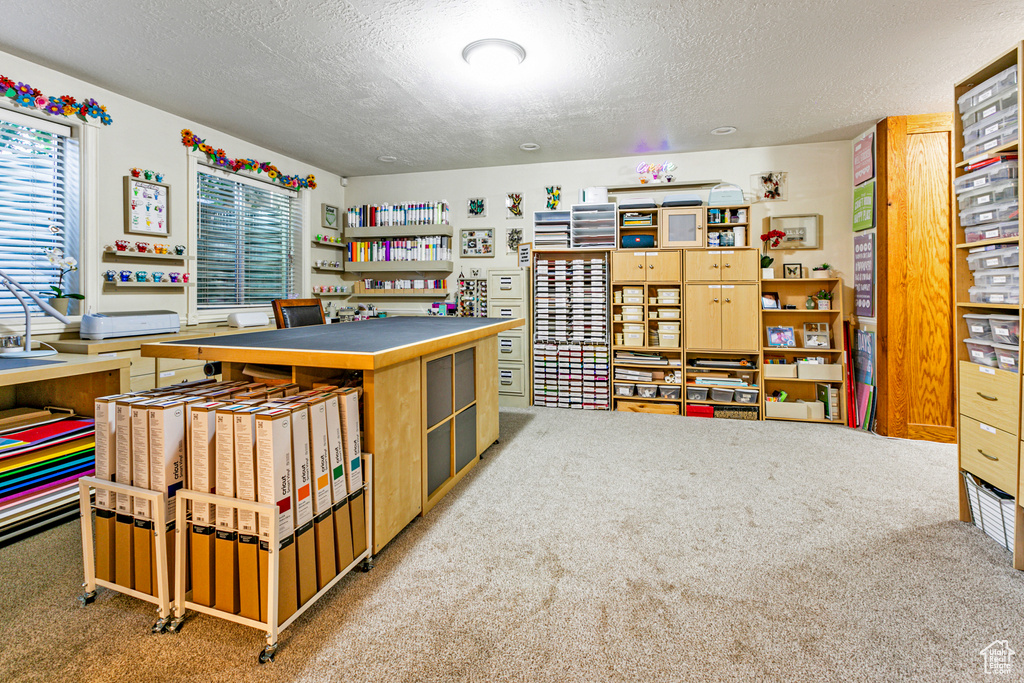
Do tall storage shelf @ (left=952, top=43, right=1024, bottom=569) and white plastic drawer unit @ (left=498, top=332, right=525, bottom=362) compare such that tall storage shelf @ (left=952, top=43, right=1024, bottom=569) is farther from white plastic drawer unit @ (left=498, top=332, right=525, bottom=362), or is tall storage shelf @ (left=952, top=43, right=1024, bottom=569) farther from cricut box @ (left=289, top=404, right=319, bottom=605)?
white plastic drawer unit @ (left=498, top=332, right=525, bottom=362)

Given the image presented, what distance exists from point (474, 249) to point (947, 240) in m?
4.10

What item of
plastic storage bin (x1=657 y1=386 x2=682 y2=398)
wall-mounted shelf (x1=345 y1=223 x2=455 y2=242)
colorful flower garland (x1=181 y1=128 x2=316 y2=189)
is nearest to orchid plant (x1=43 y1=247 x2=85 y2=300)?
colorful flower garland (x1=181 y1=128 x2=316 y2=189)

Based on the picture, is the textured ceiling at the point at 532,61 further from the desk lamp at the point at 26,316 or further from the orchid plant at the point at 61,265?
the desk lamp at the point at 26,316

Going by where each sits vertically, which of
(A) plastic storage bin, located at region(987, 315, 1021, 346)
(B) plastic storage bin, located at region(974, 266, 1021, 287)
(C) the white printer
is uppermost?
(B) plastic storage bin, located at region(974, 266, 1021, 287)

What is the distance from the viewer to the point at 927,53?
8.84ft

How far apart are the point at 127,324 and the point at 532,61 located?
307 centimetres

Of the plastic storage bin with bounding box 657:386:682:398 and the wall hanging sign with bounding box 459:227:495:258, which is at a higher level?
the wall hanging sign with bounding box 459:227:495:258

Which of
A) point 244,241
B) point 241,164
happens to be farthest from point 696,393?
point 241,164

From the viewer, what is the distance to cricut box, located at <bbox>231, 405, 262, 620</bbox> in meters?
1.35

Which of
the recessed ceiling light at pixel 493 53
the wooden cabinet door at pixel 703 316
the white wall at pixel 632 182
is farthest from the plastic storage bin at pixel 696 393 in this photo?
the recessed ceiling light at pixel 493 53

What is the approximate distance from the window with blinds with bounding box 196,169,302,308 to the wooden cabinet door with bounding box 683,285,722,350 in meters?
4.12

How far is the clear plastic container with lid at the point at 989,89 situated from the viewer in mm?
1862

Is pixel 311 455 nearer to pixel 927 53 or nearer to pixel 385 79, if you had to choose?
pixel 385 79

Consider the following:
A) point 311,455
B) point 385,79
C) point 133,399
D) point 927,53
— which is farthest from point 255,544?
point 927,53
